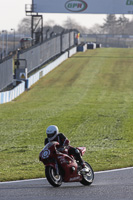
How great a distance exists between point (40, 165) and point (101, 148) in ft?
13.0

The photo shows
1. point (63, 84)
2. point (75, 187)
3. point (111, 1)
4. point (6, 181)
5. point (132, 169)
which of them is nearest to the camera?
point (75, 187)

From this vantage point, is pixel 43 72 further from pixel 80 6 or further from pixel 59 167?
pixel 59 167

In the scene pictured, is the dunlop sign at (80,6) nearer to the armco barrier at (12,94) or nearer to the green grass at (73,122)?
the green grass at (73,122)

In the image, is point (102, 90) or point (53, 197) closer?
point (53, 197)

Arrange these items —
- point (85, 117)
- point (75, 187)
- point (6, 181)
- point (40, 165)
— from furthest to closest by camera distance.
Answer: point (85, 117), point (40, 165), point (6, 181), point (75, 187)

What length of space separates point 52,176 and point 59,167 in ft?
1.17

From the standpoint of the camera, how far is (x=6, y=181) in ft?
38.0

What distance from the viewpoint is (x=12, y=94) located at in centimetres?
4150

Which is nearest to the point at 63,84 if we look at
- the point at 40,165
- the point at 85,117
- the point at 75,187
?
the point at 85,117

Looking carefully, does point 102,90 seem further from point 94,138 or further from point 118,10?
point 118,10

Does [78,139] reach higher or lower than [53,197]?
lower

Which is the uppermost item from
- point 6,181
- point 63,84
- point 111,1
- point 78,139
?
point 111,1

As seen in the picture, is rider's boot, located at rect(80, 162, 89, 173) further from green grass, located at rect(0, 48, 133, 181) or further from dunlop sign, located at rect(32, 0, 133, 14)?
dunlop sign, located at rect(32, 0, 133, 14)

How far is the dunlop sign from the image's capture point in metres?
81.9
